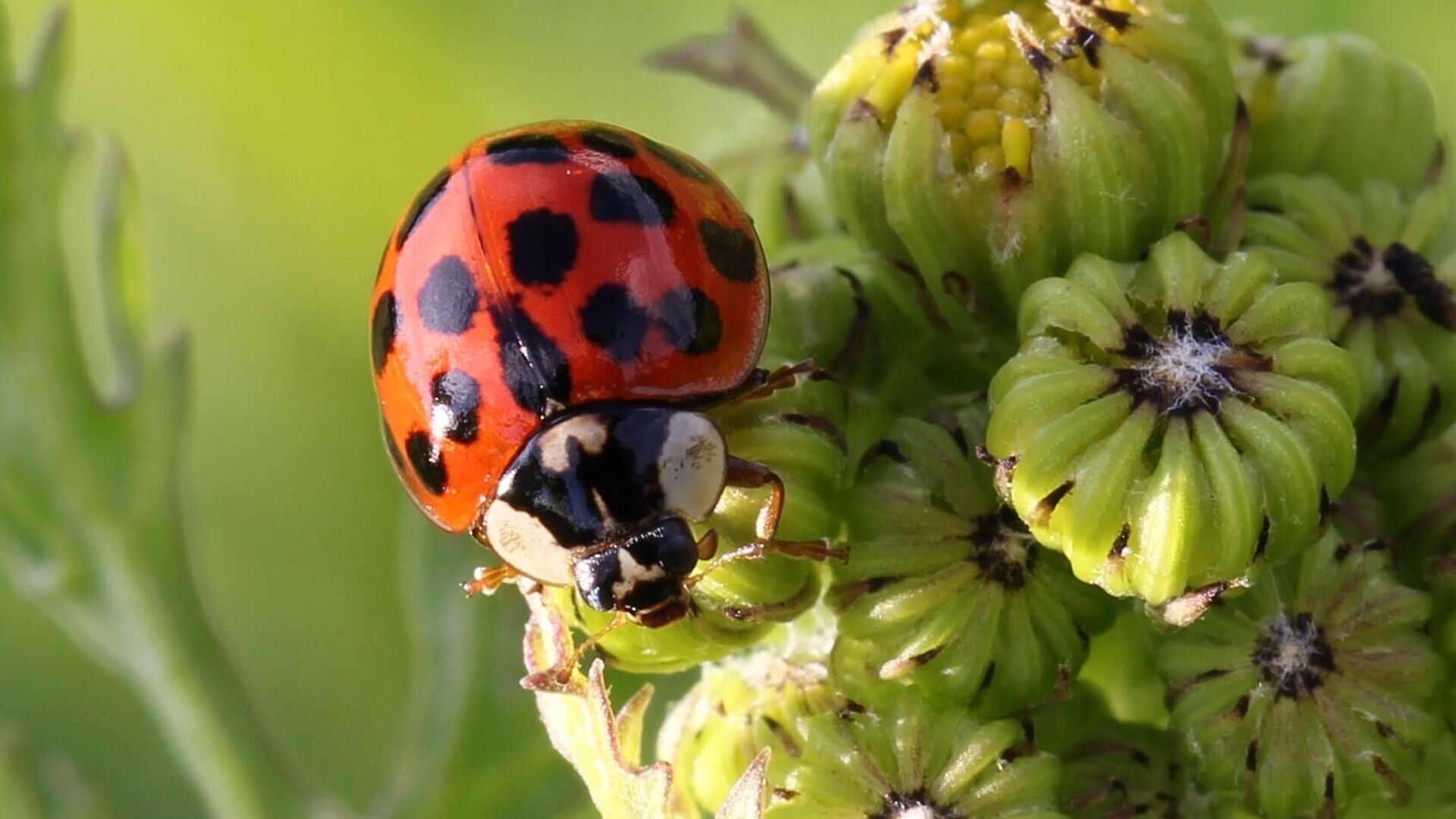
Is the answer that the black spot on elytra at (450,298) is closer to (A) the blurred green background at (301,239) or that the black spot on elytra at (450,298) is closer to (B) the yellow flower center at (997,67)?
(B) the yellow flower center at (997,67)

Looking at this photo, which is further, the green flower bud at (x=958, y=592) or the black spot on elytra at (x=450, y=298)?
the black spot on elytra at (x=450, y=298)

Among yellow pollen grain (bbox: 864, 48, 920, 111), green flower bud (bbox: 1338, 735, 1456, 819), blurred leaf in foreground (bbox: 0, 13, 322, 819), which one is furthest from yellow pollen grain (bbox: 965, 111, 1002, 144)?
blurred leaf in foreground (bbox: 0, 13, 322, 819)

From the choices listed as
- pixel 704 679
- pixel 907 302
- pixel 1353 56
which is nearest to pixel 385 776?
pixel 704 679

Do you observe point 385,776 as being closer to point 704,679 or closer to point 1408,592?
point 704,679

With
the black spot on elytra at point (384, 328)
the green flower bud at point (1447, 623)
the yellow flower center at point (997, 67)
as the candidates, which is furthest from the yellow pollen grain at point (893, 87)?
the green flower bud at point (1447, 623)

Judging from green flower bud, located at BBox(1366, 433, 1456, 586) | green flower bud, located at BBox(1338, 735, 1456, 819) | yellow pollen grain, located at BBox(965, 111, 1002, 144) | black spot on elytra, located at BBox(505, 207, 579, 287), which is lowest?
green flower bud, located at BBox(1338, 735, 1456, 819)

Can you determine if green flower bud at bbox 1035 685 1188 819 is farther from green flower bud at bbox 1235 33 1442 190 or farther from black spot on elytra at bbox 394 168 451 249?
black spot on elytra at bbox 394 168 451 249
